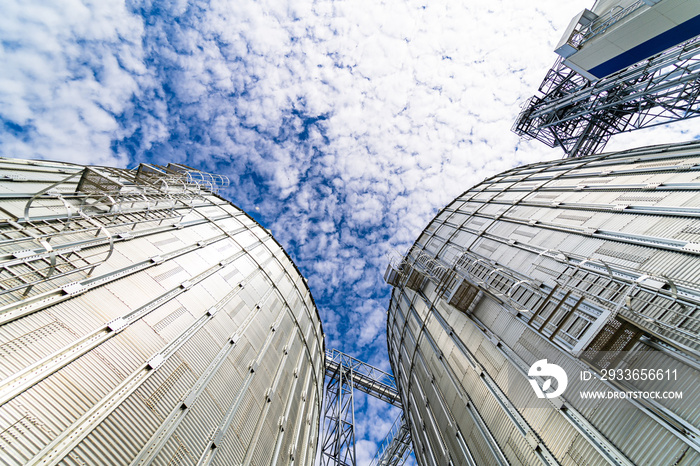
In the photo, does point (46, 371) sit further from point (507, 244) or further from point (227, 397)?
point (507, 244)

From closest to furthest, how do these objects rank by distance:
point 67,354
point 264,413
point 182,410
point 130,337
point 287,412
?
point 67,354, point 130,337, point 182,410, point 264,413, point 287,412

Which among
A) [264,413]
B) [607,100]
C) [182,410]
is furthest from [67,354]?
[607,100]

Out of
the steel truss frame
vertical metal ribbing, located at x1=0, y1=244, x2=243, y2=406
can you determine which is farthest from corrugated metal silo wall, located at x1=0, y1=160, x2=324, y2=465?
the steel truss frame

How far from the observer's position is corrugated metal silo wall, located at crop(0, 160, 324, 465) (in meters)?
5.13

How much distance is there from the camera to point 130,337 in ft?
22.6

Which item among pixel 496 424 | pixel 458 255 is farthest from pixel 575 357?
pixel 458 255

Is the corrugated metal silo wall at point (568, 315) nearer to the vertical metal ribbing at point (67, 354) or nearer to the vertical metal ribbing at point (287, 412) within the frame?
the vertical metal ribbing at point (287, 412)

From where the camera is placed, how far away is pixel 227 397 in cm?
887

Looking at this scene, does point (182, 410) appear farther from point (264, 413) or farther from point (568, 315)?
point (568, 315)

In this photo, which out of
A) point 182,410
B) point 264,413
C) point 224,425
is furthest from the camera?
point 264,413

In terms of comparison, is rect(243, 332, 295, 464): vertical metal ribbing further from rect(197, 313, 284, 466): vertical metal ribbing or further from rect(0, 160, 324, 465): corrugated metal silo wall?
rect(197, 313, 284, 466): vertical metal ribbing

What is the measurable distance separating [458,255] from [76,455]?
15.5m

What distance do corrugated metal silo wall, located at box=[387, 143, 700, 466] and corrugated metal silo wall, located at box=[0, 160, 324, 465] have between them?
7762 millimetres

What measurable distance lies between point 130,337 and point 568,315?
37.7 ft
